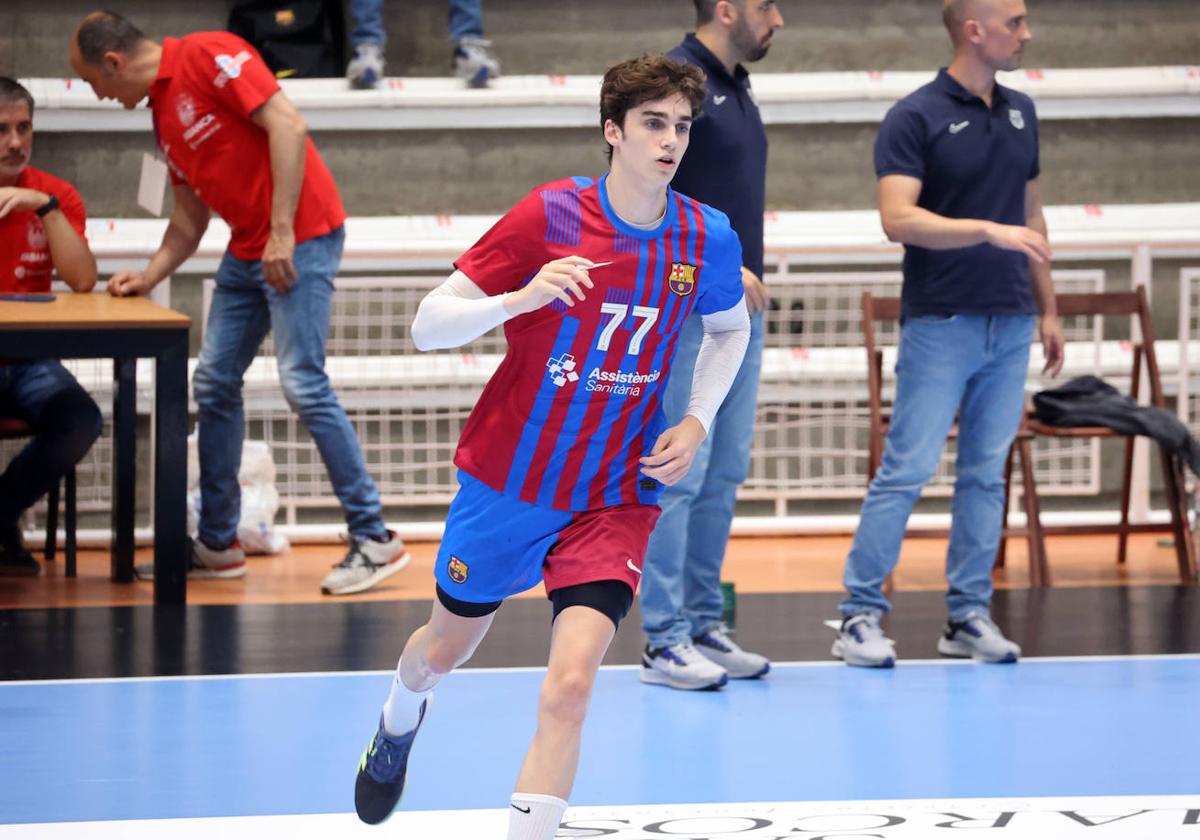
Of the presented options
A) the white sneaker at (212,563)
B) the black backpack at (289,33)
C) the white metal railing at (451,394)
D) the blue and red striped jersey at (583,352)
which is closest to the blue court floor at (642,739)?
the blue and red striped jersey at (583,352)

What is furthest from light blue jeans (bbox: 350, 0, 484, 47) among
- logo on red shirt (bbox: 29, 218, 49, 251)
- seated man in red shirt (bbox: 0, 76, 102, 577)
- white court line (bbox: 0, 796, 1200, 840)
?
white court line (bbox: 0, 796, 1200, 840)

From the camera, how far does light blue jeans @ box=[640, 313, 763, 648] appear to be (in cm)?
372

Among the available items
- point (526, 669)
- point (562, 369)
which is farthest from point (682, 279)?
point (526, 669)

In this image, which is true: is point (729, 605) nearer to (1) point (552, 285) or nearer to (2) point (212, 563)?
(2) point (212, 563)

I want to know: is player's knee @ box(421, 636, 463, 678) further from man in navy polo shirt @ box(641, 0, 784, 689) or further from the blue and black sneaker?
man in navy polo shirt @ box(641, 0, 784, 689)

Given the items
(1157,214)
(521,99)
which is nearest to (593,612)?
(521,99)

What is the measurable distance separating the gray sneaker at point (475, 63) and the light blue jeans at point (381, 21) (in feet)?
0.13

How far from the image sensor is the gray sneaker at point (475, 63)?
24.4 ft

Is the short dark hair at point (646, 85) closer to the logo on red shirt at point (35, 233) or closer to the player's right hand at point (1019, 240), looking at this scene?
the player's right hand at point (1019, 240)

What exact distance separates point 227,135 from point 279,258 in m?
0.48

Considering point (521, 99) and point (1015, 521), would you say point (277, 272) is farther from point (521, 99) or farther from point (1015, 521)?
point (1015, 521)

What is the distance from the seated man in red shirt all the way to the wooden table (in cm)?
34

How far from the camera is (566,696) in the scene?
86.9 inches

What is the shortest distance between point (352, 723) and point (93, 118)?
4.76 m
